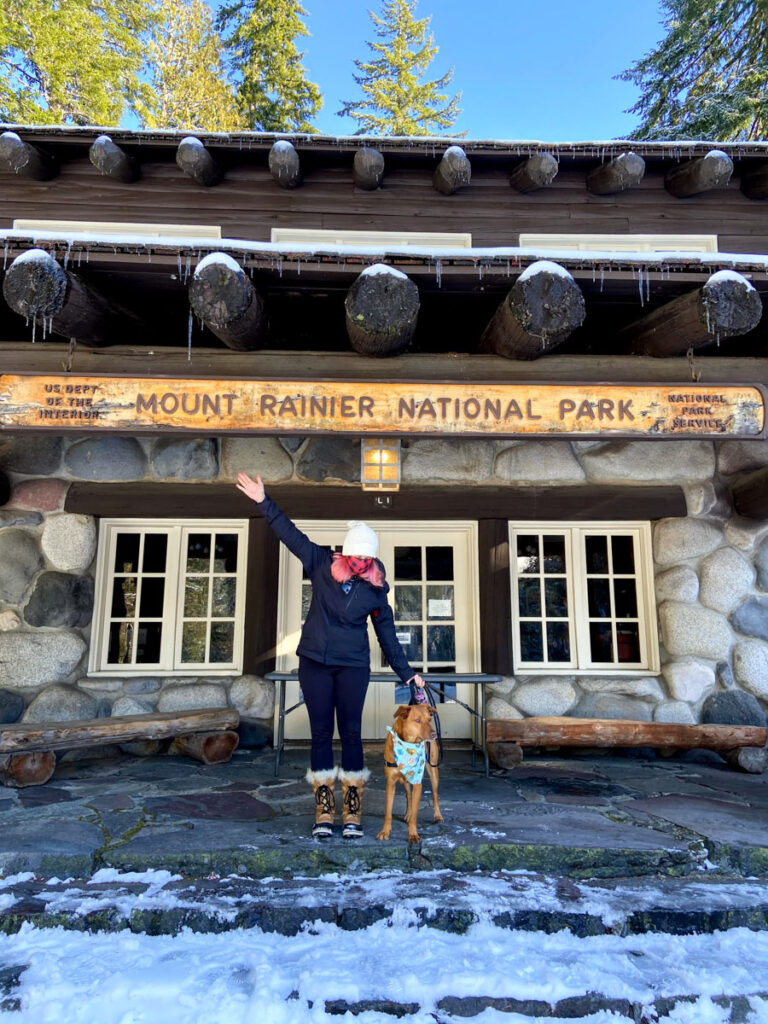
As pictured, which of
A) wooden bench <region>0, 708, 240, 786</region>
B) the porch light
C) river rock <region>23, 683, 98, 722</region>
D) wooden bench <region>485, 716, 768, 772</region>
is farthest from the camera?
river rock <region>23, 683, 98, 722</region>

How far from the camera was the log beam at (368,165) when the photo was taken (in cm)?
599

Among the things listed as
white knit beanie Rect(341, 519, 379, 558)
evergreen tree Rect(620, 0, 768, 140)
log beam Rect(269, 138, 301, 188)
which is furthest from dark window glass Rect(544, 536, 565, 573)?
evergreen tree Rect(620, 0, 768, 140)

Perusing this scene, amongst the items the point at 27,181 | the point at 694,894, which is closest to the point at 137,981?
the point at 694,894

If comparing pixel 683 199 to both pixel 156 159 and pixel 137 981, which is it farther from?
pixel 137 981

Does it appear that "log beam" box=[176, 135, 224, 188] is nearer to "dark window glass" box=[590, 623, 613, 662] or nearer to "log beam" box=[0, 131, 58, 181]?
"log beam" box=[0, 131, 58, 181]

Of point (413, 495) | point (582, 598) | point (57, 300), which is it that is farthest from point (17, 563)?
point (582, 598)

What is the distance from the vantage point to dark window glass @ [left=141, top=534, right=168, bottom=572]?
620 cm

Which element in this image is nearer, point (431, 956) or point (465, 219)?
point (431, 956)

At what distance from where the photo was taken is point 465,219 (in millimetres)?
6516

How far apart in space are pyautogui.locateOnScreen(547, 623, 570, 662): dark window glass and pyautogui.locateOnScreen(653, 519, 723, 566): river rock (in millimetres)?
1095

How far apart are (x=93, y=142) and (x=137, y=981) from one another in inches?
249

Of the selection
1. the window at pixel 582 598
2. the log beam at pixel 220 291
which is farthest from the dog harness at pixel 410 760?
the window at pixel 582 598

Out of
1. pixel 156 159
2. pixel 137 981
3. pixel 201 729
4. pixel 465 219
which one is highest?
pixel 156 159

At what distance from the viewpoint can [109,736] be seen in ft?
16.0
